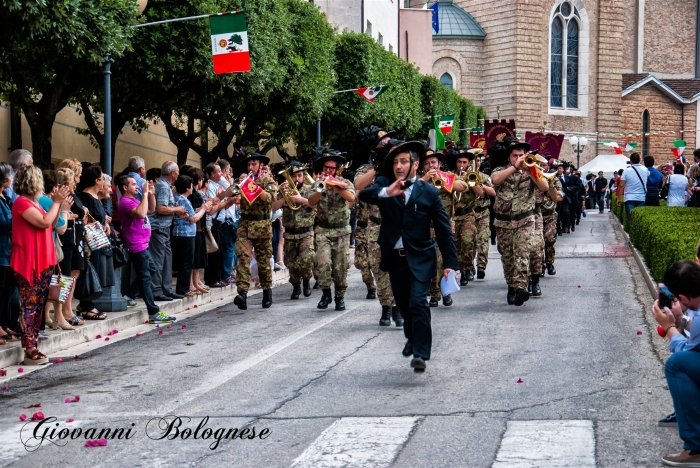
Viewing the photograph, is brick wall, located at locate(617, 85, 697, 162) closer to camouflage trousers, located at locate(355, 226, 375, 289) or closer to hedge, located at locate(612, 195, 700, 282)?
hedge, located at locate(612, 195, 700, 282)

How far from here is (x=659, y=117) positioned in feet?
248

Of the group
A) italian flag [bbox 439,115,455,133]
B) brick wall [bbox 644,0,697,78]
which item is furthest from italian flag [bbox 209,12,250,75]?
brick wall [bbox 644,0,697,78]

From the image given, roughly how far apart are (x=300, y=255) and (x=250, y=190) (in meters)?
1.36

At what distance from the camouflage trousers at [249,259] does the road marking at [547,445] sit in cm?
778

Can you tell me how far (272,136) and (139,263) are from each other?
1890 cm

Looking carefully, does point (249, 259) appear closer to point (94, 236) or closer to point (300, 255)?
point (300, 255)

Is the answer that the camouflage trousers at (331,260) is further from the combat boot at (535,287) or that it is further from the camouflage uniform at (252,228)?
the combat boot at (535,287)

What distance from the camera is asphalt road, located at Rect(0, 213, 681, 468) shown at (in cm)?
654

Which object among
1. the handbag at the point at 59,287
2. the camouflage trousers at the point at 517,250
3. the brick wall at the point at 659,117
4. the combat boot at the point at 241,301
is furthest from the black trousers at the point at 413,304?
the brick wall at the point at 659,117

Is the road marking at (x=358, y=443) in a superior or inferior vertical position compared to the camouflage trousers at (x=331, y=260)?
inferior

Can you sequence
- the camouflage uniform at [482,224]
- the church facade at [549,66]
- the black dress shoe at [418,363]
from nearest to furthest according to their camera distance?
1. the black dress shoe at [418,363]
2. the camouflage uniform at [482,224]
3. the church facade at [549,66]

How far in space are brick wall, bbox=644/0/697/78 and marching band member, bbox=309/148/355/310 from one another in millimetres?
70471

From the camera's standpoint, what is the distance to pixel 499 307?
13.9 m

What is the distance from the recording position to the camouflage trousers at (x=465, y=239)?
54.7 feet
